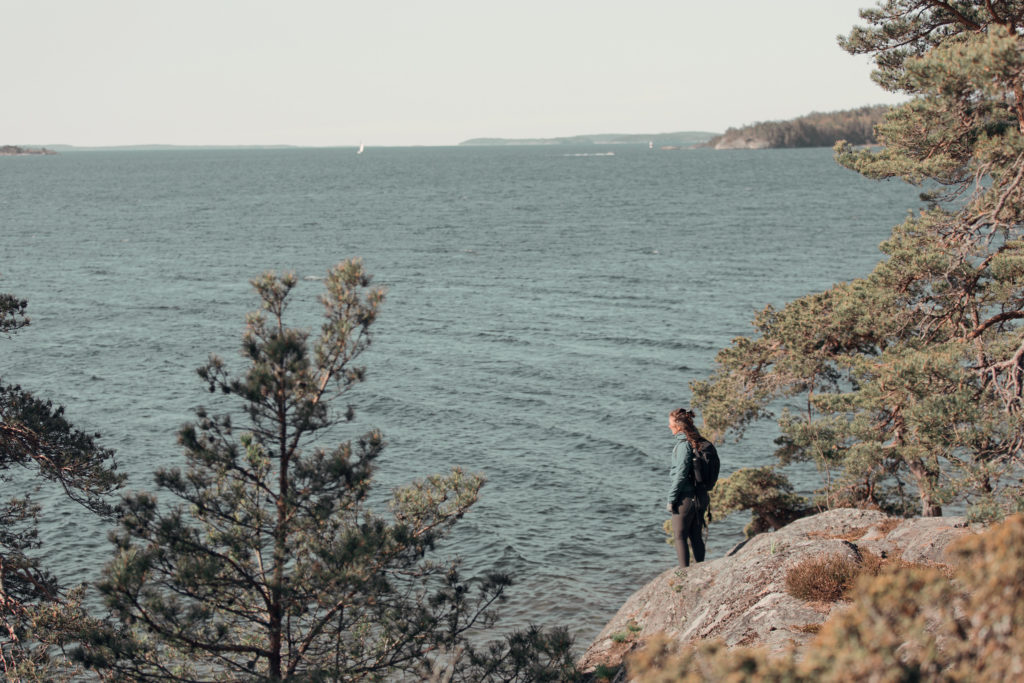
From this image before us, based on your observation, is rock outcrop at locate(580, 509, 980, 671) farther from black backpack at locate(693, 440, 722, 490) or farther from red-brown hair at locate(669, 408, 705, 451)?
red-brown hair at locate(669, 408, 705, 451)

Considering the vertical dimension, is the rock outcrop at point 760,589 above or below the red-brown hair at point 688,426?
below

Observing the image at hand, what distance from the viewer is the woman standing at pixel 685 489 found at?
11.0m

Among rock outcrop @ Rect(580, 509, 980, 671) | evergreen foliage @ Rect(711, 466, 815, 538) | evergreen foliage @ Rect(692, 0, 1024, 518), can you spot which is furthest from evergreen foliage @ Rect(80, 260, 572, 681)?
evergreen foliage @ Rect(711, 466, 815, 538)

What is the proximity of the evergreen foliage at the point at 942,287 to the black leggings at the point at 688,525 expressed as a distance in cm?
310

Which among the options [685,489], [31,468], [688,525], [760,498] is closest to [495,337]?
[760,498]

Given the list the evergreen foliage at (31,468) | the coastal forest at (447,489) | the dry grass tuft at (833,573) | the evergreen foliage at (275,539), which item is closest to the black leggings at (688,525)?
the dry grass tuft at (833,573)

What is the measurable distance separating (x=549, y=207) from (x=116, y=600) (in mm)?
99270

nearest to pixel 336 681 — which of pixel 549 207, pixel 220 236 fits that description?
pixel 220 236

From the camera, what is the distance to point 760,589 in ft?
31.7

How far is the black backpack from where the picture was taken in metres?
11.0

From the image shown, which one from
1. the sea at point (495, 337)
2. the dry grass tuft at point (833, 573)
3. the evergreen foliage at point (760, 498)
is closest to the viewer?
the dry grass tuft at point (833, 573)

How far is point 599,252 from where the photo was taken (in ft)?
216

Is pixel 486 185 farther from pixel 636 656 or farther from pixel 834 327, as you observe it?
pixel 636 656

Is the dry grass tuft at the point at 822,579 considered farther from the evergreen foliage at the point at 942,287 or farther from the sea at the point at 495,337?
the sea at the point at 495,337
